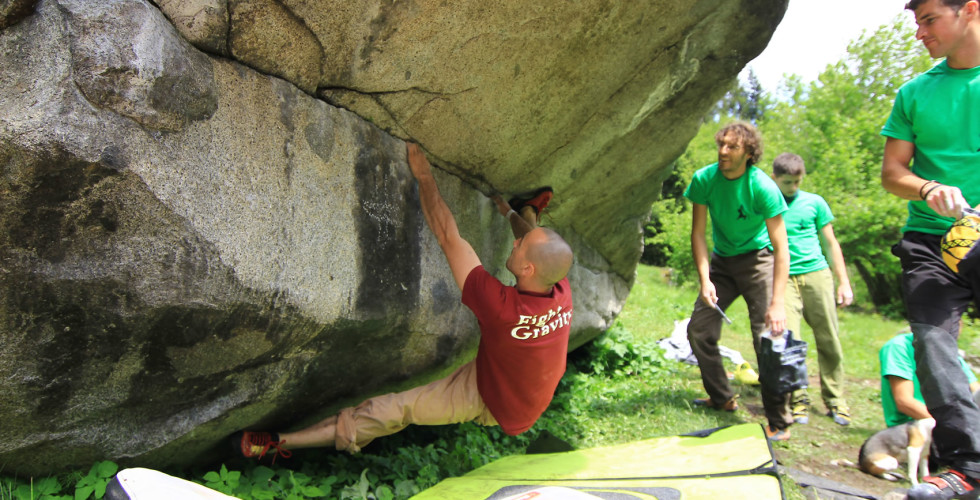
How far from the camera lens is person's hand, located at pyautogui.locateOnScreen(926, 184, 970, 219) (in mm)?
2609

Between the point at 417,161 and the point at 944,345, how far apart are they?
93.3 inches

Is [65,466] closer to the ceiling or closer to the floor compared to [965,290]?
closer to the floor

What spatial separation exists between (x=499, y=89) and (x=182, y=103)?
4.88 feet

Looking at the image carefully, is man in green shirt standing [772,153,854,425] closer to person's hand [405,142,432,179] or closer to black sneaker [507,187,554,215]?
black sneaker [507,187,554,215]

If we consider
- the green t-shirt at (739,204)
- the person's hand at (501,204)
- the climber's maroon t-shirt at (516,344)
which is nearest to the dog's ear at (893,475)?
the green t-shirt at (739,204)

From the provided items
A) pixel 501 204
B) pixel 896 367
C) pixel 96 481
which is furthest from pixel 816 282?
pixel 96 481

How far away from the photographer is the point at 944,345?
273 centimetres

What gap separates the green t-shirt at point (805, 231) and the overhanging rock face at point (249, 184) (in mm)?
2204

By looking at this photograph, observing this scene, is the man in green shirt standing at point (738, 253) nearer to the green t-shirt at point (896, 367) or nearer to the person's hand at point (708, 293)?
the person's hand at point (708, 293)

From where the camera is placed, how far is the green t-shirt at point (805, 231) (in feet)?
17.4

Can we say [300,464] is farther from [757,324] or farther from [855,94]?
[855,94]

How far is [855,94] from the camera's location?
1664 centimetres

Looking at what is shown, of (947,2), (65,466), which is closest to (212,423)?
(65,466)

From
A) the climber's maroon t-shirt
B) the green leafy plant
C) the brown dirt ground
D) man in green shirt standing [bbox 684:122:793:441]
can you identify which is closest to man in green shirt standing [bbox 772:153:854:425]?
the brown dirt ground
